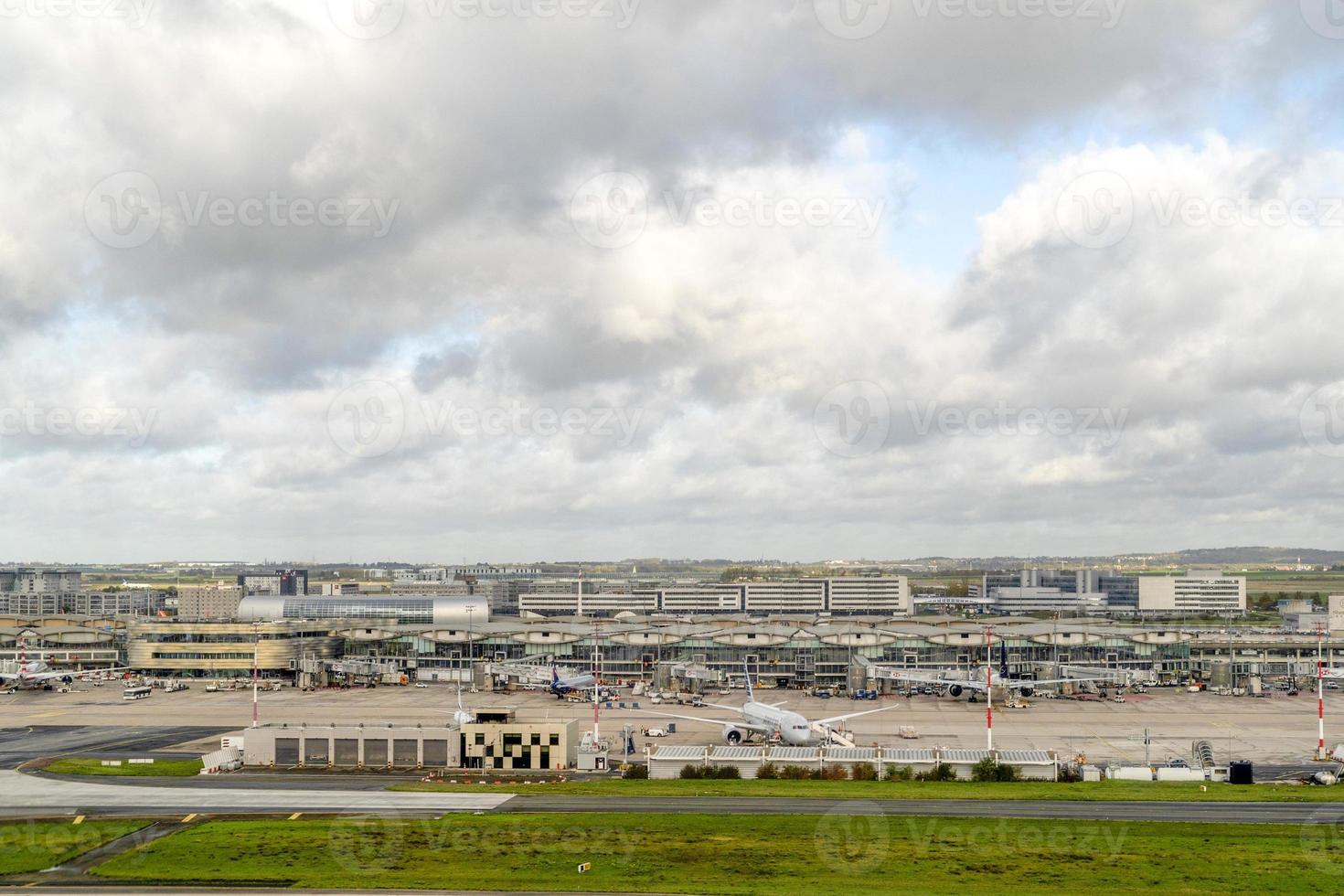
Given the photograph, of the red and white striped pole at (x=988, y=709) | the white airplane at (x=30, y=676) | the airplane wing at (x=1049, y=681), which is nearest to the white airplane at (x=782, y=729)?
the red and white striped pole at (x=988, y=709)

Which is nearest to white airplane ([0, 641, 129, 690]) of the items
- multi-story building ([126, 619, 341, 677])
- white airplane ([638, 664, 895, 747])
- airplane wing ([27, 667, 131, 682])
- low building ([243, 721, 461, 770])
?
airplane wing ([27, 667, 131, 682])

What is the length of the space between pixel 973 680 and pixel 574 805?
73.6m

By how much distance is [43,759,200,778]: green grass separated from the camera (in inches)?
2862

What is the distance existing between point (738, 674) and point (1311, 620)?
10680 cm

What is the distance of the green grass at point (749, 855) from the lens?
4494cm

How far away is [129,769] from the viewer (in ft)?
243

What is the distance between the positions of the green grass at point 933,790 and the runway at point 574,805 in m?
1.21

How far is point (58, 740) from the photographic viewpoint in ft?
296

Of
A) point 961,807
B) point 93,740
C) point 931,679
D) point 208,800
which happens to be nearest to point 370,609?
point 93,740

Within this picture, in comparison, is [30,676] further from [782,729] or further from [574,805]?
[574,805]

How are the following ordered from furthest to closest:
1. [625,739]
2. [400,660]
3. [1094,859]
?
[400,660], [625,739], [1094,859]

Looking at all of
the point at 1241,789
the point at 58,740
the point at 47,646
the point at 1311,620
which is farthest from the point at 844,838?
the point at 1311,620

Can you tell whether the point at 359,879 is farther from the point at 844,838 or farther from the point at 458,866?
the point at 844,838

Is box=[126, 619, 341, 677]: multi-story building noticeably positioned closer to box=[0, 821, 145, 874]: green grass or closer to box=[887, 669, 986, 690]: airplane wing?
box=[887, 669, 986, 690]: airplane wing
